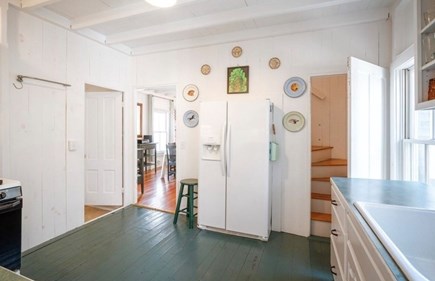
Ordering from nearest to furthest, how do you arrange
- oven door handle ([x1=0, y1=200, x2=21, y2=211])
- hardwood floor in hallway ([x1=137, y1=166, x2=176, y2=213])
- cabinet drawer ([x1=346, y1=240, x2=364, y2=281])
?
cabinet drawer ([x1=346, y1=240, x2=364, y2=281]), oven door handle ([x1=0, y1=200, x2=21, y2=211]), hardwood floor in hallway ([x1=137, y1=166, x2=176, y2=213])

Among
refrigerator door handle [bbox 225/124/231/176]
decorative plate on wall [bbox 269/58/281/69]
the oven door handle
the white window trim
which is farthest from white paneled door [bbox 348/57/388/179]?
the oven door handle

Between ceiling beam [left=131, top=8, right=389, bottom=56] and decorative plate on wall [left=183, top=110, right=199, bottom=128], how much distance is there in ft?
3.29

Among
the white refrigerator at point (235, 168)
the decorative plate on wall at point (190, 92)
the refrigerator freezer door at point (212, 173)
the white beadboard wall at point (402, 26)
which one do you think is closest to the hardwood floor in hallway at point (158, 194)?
the refrigerator freezer door at point (212, 173)

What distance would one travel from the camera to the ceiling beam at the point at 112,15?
8.26 ft

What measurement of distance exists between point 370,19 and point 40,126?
155 inches

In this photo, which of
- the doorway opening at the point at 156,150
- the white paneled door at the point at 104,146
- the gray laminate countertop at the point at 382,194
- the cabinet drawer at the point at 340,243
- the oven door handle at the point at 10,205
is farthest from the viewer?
the doorway opening at the point at 156,150

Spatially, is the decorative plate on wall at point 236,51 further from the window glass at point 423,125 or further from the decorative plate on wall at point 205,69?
the window glass at point 423,125

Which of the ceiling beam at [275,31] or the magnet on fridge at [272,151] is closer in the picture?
the ceiling beam at [275,31]

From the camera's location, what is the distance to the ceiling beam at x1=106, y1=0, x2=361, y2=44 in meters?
2.40

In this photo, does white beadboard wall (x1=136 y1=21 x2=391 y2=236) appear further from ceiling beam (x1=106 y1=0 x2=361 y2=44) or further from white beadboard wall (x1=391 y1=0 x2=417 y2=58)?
ceiling beam (x1=106 y1=0 x2=361 y2=44)

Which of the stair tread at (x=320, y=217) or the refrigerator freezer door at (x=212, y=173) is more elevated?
the refrigerator freezer door at (x=212, y=173)

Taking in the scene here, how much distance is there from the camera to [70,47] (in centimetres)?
296

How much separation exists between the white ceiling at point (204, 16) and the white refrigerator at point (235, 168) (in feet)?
3.31

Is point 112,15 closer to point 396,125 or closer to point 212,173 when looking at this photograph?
point 212,173
